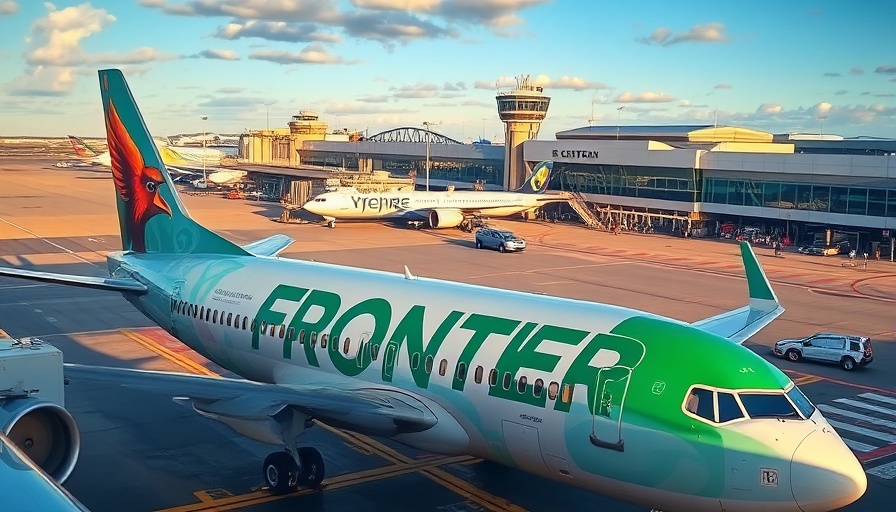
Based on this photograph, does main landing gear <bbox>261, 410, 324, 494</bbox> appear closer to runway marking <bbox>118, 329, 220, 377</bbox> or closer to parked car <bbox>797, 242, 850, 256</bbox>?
runway marking <bbox>118, 329, 220, 377</bbox>

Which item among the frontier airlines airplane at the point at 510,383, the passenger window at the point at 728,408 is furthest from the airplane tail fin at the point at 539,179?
the passenger window at the point at 728,408

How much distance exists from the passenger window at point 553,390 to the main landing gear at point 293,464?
565cm

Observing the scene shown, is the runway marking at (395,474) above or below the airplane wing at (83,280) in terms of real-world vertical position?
below

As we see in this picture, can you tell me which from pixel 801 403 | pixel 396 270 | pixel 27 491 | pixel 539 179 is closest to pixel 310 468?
pixel 801 403

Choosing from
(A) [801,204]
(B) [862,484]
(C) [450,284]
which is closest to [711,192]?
(A) [801,204]

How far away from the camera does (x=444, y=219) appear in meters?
82.2

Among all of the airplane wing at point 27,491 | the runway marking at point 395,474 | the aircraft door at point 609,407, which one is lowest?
the runway marking at point 395,474

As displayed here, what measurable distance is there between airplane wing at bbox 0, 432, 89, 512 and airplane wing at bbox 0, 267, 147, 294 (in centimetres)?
1552

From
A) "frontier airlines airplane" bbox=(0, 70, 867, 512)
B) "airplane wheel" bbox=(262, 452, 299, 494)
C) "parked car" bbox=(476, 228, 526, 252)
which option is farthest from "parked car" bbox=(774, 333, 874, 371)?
"parked car" bbox=(476, 228, 526, 252)

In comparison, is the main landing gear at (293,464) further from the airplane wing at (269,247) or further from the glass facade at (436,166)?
the glass facade at (436,166)

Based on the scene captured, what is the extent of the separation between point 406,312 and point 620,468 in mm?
6633

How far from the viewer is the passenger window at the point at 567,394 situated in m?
15.4

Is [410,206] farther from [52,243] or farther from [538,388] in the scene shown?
[538,388]

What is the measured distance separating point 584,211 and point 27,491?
87478 mm
